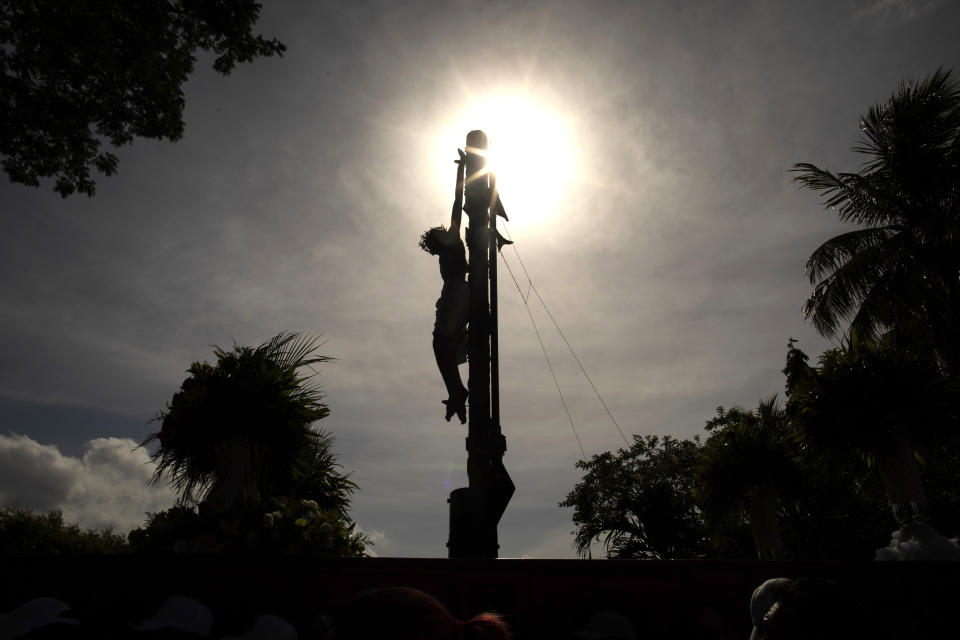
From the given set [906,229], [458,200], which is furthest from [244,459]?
[906,229]

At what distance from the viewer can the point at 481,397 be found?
18.4 feet

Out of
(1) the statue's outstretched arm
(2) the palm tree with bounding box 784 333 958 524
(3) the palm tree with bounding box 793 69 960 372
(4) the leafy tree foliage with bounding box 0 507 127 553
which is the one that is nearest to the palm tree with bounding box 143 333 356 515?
(1) the statue's outstretched arm

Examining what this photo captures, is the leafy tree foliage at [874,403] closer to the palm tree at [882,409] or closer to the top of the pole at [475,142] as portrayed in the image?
the palm tree at [882,409]

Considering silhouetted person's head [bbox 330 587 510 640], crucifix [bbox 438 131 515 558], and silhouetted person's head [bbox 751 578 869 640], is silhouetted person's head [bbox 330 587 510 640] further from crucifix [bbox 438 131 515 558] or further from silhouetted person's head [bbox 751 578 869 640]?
crucifix [bbox 438 131 515 558]

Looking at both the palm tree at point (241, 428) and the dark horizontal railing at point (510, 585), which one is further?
the palm tree at point (241, 428)

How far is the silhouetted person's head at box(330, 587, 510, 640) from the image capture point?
1.15 meters

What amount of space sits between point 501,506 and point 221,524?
7.50ft

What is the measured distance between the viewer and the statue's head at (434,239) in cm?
604

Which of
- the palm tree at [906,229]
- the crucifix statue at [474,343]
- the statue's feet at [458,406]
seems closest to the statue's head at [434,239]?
the crucifix statue at [474,343]

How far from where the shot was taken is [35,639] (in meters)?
2.64

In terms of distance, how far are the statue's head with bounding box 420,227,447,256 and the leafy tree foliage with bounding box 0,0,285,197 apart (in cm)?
532

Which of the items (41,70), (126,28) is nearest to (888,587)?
(126,28)

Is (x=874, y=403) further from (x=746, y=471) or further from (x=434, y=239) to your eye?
(x=434, y=239)

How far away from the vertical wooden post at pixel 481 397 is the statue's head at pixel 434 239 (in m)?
0.35
